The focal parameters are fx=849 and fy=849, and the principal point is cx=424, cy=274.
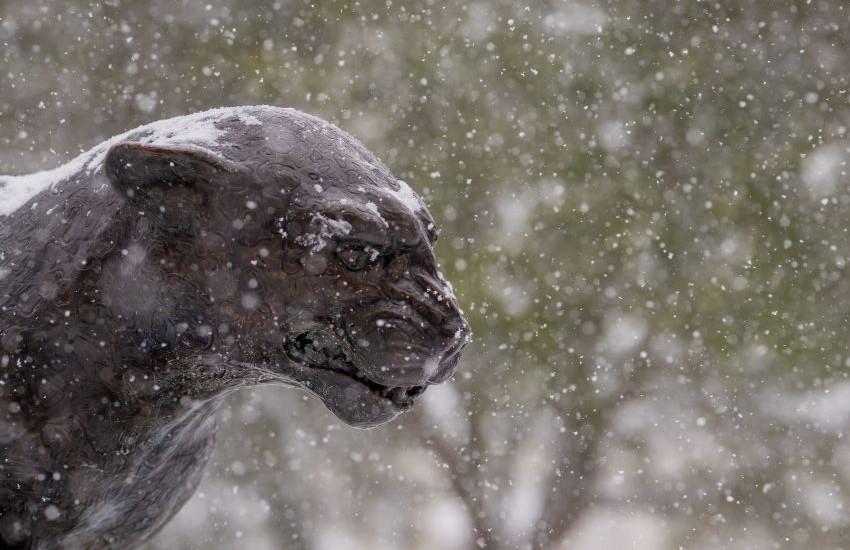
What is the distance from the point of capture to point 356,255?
1.30 metres

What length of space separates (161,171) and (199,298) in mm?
201

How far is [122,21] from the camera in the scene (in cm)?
577

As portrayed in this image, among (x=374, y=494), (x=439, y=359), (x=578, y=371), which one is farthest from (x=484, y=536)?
(x=439, y=359)

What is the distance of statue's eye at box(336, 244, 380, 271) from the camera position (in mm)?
1300

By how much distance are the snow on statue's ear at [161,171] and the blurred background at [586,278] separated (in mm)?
4821

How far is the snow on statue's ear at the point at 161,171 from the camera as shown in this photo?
4.13ft

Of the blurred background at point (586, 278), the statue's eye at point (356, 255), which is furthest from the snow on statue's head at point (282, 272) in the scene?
the blurred background at point (586, 278)

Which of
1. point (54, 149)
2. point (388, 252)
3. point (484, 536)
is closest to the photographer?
point (388, 252)

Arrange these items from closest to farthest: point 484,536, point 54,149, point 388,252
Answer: point 388,252
point 54,149
point 484,536

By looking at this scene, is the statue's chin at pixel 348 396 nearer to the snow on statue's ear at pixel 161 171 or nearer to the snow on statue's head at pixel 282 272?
the snow on statue's head at pixel 282 272

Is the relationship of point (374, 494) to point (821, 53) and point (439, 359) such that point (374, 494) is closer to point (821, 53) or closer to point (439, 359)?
point (821, 53)

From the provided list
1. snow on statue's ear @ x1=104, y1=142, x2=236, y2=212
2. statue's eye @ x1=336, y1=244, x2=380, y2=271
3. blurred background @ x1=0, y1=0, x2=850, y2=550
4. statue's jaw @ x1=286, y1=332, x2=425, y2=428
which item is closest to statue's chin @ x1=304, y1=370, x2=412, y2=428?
statue's jaw @ x1=286, y1=332, x2=425, y2=428

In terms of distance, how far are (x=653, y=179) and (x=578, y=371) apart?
4.96 feet

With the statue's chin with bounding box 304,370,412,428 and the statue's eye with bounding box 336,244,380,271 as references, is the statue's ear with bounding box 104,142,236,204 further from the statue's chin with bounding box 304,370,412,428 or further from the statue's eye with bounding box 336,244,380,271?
the statue's chin with bounding box 304,370,412,428
